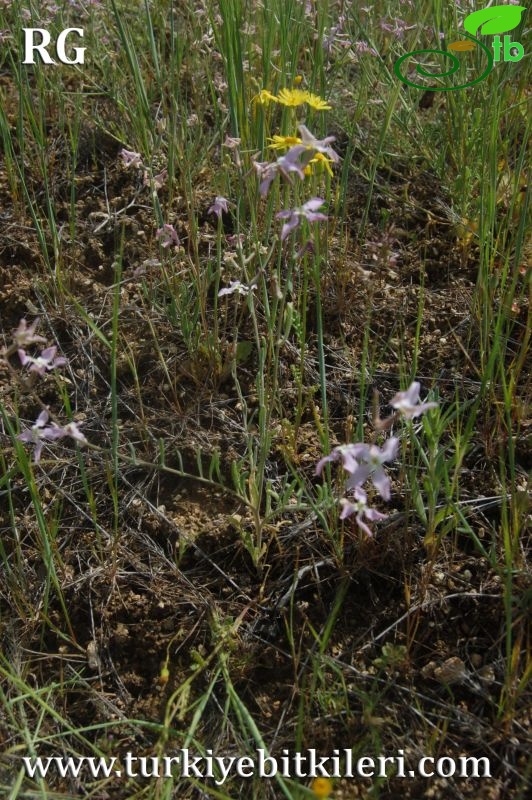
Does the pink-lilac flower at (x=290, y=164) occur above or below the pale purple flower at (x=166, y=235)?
above

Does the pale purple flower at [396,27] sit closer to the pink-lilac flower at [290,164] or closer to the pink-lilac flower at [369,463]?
the pink-lilac flower at [290,164]

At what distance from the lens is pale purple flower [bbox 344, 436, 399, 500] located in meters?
1.13

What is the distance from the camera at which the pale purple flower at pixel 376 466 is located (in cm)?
113

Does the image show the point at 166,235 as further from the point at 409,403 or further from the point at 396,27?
the point at 396,27

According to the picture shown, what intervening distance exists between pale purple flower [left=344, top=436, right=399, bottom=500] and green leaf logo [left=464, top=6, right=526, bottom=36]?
1.41m

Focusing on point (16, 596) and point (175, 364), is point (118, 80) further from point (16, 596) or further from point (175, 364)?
point (16, 596)

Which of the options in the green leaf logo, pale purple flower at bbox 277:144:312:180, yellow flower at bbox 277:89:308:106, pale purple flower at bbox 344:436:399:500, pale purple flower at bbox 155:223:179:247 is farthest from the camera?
the green leaf logo

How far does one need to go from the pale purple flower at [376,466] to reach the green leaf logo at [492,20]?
141 centimetres

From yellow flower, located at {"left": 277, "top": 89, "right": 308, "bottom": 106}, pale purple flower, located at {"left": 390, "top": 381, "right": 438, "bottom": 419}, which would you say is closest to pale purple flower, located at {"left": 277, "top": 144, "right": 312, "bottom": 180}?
yellow flower, located at {"left": 277, "top": 89, "right": 308, "bottom": 106}

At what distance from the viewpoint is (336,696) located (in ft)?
4.36

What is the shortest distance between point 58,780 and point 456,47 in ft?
6.94

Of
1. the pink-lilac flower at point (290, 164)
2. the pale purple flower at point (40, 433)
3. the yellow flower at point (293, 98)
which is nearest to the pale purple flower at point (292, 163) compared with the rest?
the pink-lilac flower at point (290, 164)

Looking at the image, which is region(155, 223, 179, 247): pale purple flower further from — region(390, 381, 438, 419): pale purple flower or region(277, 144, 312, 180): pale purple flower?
region(390, 381, 438, 419): pale purple flower

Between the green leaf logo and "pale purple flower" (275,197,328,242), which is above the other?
the green leaf logo
